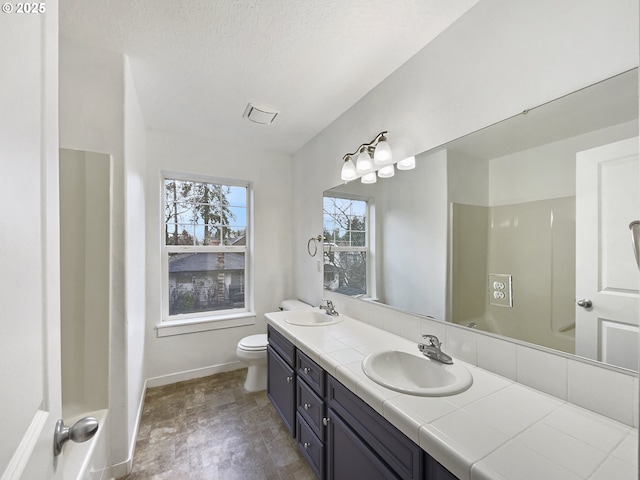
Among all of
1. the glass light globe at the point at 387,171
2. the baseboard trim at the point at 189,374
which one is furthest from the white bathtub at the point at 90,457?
the glass light globe at the point at 387,171

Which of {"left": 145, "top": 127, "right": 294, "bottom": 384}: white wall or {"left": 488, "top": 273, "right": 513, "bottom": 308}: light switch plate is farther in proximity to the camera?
{"left": 145, "top": 127, "right": 294, "bottom": 384}: white wall

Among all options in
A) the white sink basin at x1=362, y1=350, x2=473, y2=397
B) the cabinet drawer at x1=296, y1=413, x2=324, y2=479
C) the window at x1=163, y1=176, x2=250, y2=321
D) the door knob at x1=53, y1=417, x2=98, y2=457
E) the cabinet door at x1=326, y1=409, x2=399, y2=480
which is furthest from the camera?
the window at x1=163, y1=176, x2=250, y2=321

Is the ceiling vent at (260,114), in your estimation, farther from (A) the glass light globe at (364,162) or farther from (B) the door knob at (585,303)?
(B) the door knob at (585,303)

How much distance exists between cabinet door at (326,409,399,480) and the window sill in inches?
72.5

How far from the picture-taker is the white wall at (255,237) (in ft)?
8.42

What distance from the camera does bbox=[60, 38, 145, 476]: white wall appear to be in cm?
146

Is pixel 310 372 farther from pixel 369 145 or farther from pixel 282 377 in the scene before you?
pixel 369 145

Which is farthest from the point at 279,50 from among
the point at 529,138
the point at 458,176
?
the point at 529,138

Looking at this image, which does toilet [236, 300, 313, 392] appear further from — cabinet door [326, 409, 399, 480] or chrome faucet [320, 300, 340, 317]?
cabinet door [326, 409, 399, 480]

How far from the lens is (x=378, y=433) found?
1.01m

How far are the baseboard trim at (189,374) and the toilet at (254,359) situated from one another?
42 centimetres

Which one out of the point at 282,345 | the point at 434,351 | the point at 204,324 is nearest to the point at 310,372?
the point at 282,345

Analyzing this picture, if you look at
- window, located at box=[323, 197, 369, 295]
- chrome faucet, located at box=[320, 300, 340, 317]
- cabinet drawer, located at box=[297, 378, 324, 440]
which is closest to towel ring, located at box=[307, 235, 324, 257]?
window, located at box=[323, 197, 369, 295]

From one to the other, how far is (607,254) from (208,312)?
3066mm
